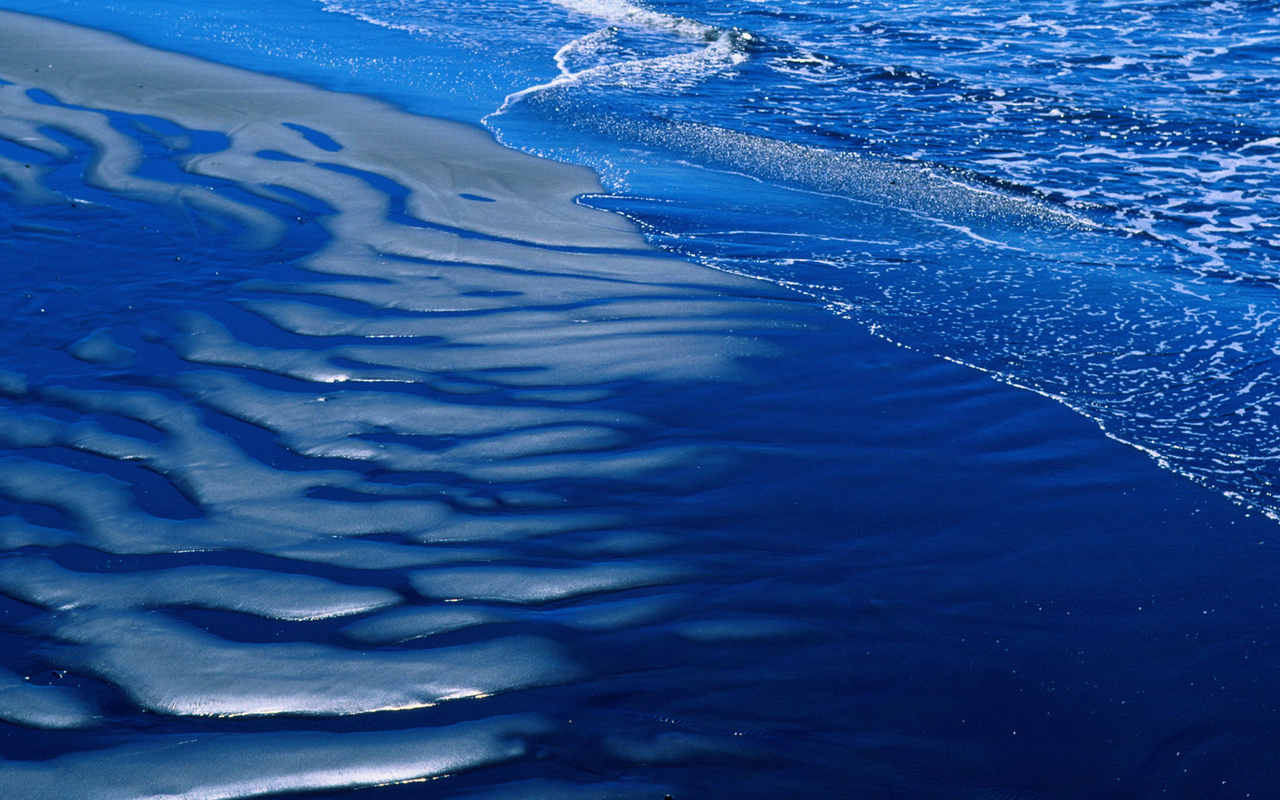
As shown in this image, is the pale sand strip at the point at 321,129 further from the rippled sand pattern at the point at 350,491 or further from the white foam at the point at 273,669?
the white foam at the point at 273,669

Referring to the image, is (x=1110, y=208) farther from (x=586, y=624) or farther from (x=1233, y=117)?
(x=586, y=624)

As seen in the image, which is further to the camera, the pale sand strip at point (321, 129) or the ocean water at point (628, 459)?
the pale sand strip at point (321, 129)

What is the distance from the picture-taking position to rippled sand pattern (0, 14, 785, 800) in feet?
8.53

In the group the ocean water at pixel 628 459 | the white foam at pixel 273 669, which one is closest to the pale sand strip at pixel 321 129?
the ocean water at pixel 628 459

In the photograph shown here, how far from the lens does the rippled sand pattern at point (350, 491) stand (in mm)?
2600

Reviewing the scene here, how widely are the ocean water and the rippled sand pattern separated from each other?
0.02 metres

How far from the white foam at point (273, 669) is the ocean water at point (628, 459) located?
0.04ft

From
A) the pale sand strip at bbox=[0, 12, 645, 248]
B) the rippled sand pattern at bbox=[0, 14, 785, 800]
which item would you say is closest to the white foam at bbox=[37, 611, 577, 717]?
the rippled sand pattern at bbox=[0, 14, 785, 800]

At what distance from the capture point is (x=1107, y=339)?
489 centimetres

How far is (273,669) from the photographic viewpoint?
275 cm

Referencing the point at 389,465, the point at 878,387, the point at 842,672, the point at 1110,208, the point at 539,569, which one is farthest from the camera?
the point at 1110,208

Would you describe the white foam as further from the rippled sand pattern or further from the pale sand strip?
the pale sand strip

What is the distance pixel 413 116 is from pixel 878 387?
203 inches

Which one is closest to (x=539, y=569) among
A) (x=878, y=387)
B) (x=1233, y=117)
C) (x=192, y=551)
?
(x=192, y=551)
